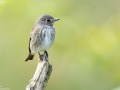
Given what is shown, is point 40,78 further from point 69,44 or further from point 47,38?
point 69,44

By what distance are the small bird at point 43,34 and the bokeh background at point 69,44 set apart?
0.48 ft

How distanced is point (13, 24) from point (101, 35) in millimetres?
1777

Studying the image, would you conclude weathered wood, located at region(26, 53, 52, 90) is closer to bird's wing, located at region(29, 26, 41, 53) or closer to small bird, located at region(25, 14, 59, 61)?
small bird, located at region(25, 14, 59, 61)

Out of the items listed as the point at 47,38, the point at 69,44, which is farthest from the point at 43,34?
the point at 69,44

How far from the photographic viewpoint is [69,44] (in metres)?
8.03

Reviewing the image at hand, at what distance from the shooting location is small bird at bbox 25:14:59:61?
307 inches

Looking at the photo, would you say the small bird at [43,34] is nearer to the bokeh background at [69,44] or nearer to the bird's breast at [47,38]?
the bird's breast at [47,38]

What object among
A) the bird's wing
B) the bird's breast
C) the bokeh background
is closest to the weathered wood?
the bokeh background

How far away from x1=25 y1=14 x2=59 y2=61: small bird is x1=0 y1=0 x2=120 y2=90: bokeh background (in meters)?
0.15

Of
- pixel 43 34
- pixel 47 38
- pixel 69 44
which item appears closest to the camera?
pixel 47 38

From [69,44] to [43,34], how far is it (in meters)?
0.47

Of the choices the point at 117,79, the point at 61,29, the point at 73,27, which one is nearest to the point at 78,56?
the point at 73,27

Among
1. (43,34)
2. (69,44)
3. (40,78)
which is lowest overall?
(40,78)

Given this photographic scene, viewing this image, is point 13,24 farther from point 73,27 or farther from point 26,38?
point 73,27
